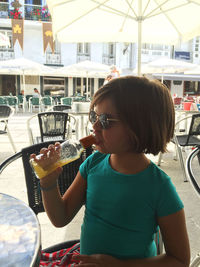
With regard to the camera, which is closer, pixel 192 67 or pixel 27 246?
pixel 27 246

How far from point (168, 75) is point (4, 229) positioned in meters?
21.7

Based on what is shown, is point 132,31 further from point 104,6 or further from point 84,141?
point 84,141

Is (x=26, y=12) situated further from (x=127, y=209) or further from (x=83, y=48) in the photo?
(x=127, y=209)

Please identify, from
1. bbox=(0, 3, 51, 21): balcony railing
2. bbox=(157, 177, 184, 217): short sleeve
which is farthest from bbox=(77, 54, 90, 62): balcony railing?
bbox=(157, 177, 184, 217): short sleeve

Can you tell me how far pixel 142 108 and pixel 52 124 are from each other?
2732 millimetres

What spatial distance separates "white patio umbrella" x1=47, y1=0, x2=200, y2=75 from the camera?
3705mm

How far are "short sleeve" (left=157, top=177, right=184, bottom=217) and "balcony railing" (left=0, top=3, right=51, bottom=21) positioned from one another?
22179mm

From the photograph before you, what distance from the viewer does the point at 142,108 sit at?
30.3 inches

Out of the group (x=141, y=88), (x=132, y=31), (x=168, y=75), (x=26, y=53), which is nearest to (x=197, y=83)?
(x=168, y=75)

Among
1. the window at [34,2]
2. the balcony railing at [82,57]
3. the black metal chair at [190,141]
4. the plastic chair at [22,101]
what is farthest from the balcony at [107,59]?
the black metal chair at [190,141]

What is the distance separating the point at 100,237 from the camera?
83 centimetres

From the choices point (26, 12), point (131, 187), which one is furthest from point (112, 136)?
point (26, 12)

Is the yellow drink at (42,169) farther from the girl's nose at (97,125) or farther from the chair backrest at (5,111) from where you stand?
the chair backrest at (5,111)

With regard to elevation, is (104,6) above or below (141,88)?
above
